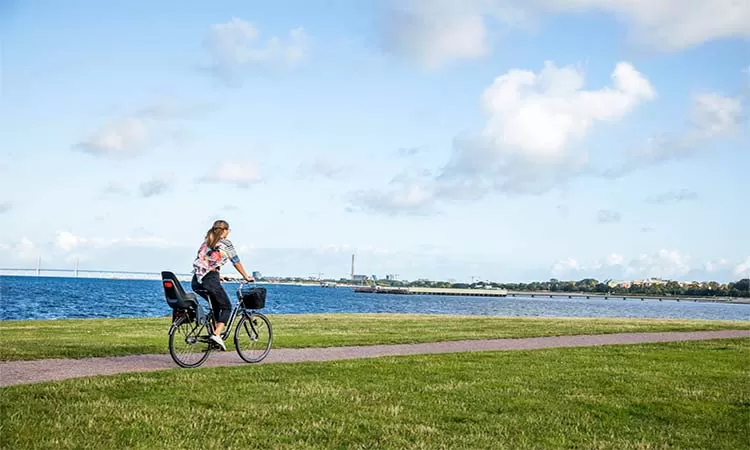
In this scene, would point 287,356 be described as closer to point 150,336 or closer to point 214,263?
point 214,263

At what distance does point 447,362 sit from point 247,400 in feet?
16.8

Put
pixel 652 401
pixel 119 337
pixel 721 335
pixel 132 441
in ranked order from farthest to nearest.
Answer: pixel 721 335
pixel 119 337
pixel 652 401
pixel 132 441

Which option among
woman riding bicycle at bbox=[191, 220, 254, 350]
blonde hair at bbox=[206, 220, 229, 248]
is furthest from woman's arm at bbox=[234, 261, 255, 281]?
blonde hair at bbox=[206, 220, 229, 248]

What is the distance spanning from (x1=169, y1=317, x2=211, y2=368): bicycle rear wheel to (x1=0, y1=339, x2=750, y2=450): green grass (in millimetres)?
804

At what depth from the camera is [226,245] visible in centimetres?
1246

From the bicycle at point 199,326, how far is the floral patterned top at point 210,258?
0.43m

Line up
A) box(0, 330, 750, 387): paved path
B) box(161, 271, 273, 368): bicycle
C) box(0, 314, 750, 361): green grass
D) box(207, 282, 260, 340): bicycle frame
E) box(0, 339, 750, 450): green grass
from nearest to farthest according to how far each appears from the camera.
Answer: box(0, 339, 750, 450): green grass, box(0, 330, 750, 387): paved path, box(161, 271, 273, 368): bicycle, box(207, 282, 260, 340): bicycle frame, box(0, 314, 750, 361): green grass

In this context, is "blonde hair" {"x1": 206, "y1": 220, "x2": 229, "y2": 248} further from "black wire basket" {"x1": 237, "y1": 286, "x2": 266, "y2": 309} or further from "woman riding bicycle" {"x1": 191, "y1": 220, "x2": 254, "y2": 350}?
"black wire basket" {"x1": 237, "y1": 286, "x2": 266, "y2": 309}

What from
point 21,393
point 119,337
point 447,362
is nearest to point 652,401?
point 447,362

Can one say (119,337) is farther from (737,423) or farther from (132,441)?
(737,423)

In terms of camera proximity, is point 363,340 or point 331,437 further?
point 363,340

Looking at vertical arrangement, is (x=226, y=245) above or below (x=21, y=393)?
above

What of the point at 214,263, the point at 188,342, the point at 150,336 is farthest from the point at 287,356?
the point at 150,336

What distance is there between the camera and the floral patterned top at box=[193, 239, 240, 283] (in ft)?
40.5
